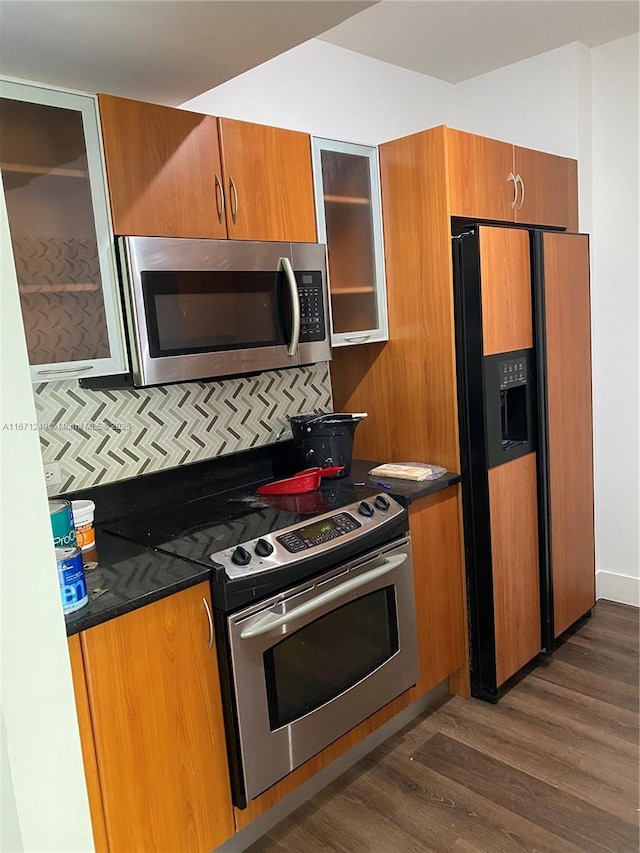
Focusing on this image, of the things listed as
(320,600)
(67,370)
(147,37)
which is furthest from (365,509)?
(147,37)

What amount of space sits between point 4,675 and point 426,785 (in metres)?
1.88

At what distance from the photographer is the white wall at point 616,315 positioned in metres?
3.01

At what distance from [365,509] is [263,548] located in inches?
17.3

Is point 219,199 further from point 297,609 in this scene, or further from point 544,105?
point 544,105

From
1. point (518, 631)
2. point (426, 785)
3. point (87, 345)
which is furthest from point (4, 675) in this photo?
point (518, 631)

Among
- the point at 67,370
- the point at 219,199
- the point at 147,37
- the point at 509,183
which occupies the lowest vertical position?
the point at 67,370

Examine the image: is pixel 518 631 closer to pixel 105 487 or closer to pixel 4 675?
pixel 105 487

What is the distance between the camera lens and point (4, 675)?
65cm

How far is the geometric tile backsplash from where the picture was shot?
6.80 feet

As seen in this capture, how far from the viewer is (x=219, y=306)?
79.9 inches

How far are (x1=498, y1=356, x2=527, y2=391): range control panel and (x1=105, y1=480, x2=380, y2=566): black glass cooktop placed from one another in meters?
0.66

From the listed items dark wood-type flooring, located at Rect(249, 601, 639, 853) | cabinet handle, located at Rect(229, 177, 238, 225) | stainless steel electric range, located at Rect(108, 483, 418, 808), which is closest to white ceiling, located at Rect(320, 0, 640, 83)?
cabinet handle, located at Rect(229, 177, 238, 225)

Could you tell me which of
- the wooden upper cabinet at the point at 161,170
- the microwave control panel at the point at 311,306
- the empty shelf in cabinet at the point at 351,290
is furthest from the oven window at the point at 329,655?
the wooden upper cabinet at the point at 161,170

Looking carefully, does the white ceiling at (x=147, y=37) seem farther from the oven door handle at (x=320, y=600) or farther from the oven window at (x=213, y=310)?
the oven door handle at (x=320, y=600)
